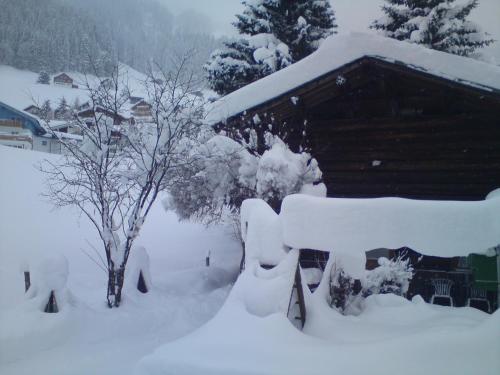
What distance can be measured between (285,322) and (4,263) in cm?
811

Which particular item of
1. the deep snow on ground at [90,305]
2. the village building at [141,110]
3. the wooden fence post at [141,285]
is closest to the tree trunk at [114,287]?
the deep snow on ground at [90,305]

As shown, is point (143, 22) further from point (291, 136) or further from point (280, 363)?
point (280, 363)

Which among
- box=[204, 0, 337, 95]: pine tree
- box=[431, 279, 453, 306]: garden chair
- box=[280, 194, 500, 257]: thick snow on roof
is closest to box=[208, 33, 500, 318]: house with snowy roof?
box=[431, 279, 453, 306]: garden chair

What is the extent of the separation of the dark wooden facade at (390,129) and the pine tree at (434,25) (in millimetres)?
2503

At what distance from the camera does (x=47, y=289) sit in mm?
5230

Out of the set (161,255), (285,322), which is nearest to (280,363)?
(285,322)

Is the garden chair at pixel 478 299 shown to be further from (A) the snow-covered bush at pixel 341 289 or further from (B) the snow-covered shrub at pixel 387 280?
(A) the snow-covered bush at pixel 341 289

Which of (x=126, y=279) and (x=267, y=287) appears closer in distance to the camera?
(x=267, y=287)

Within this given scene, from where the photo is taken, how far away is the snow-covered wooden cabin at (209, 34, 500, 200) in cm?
718

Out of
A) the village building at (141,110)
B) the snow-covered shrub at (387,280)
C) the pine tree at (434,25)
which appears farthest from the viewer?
the pine tree at (434,25)

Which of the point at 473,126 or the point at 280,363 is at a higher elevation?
the point at 473,126

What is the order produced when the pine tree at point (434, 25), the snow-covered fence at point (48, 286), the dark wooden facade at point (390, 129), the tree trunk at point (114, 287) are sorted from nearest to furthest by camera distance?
the snow-covered fence at point (48, 286)
the tree trunk at point (114, 287)
the dark wooden facade at point (390, 129)
the pine tree at point (434, 25)

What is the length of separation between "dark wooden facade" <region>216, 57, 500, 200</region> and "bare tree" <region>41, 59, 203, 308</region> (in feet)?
5.12

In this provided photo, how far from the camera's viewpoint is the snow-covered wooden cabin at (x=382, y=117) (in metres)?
7.18
